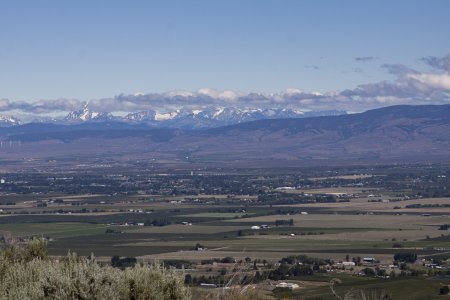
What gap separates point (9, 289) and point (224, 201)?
11670cm

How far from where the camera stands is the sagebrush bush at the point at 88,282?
1465cm

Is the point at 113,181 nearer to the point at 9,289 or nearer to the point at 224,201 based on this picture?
the point at 224,201

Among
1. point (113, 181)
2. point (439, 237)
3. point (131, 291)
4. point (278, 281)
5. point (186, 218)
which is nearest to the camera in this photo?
point (131, 291)

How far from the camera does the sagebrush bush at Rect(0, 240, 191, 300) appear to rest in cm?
1465

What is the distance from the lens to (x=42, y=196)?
145125mm

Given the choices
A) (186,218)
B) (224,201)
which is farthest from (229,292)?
(224,201)

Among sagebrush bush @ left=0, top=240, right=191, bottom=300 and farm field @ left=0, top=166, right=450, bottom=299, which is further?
farm field @ left=0, top=166, right=450, bottom=299

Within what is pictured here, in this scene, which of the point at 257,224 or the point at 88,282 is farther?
the point at 257,224

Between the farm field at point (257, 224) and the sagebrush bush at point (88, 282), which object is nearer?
the sagebrush bush at point (88, 282)

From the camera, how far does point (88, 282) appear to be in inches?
583

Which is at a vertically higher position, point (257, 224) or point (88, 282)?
point (88, 282)

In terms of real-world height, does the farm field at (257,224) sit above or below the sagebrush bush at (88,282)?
below

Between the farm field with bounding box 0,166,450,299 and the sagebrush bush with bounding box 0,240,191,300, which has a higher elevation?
the sagebrush bush with bounding box 0,240,191,300

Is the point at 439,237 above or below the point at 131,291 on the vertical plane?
below
